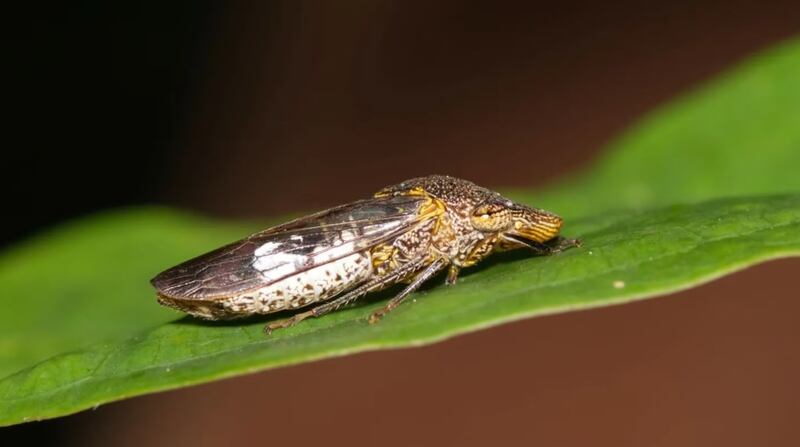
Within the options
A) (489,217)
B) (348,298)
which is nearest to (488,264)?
(489,217)

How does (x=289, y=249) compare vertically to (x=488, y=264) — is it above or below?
above

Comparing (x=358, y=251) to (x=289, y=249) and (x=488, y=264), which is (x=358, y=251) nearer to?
(x=289, y=249)

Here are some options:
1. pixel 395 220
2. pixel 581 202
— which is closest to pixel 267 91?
pixel 581 202

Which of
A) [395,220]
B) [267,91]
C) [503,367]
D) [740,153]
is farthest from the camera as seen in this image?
[267,91]

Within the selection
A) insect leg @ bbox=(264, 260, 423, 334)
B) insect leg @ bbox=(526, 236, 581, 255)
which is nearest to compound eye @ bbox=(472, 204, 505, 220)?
insect leg @ bbox=(526, 236, 581, 255)

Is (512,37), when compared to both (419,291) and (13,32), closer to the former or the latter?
(13,32)

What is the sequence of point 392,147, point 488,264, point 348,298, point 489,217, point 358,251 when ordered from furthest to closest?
1. point 392,147
2. point 488,264
3. point 489,217
4. point 358,251
5. point 348,298
